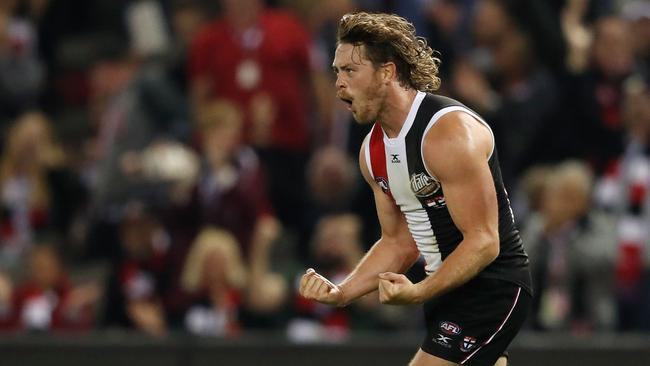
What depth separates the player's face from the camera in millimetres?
5461

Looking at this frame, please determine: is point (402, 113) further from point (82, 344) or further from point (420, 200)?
point (82, 344)

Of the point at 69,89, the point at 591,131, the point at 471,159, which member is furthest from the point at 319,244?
the point at 471,159

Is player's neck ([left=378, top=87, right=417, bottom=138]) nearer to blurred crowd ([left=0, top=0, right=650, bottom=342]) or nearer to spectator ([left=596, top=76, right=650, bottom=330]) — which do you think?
blurred crowd ([left=0, top=0, right=650, bottom=342])

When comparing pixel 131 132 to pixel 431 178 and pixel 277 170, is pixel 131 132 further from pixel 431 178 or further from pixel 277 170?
pixel 431 178

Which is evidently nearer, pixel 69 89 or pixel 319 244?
pixel 319 244

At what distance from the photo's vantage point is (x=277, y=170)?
9.86m

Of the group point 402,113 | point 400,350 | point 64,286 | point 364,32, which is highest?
point 364,32

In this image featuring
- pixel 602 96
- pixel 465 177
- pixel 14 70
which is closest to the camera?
pixel 465 177

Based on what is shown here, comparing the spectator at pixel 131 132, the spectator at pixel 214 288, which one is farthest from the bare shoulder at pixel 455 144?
the spectator at pixel 131 132

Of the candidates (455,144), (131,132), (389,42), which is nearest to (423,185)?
(455,144)

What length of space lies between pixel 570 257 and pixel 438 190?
145 inches

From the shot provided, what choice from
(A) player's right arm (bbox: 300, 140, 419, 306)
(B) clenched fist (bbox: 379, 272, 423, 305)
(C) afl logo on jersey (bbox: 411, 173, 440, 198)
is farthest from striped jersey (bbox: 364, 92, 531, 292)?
(B) clenched fist (bbox: 379, 272, 423, 305)

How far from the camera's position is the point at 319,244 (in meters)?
9.11

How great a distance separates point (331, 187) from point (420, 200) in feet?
12.9
